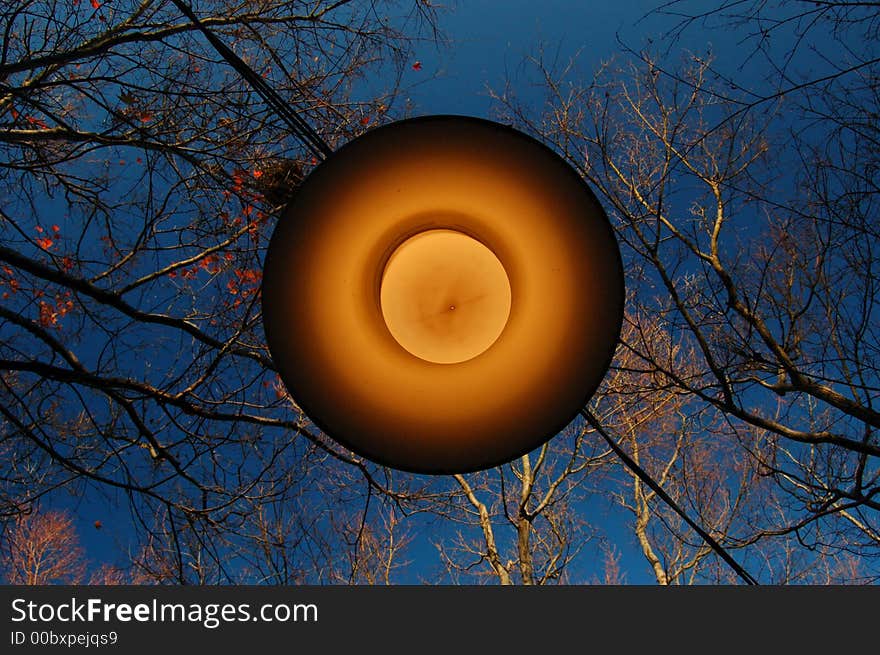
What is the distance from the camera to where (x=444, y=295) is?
125cm

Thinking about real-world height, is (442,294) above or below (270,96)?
below

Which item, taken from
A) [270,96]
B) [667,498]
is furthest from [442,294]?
[667,498]

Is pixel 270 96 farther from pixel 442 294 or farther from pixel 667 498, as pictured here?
pixel 667 498

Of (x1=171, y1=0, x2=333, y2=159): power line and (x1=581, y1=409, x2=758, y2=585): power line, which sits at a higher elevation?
(x1=171, y1=0, x2=333, y2=159): power line

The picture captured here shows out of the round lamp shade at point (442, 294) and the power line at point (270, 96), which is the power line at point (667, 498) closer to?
the round lamp shade at point (442, 294)

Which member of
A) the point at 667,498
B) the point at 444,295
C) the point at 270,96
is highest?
the point at 270,96

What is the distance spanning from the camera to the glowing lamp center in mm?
1256

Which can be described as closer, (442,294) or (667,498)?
(442,294)

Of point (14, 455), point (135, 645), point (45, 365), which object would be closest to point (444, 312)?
point (135, 645)

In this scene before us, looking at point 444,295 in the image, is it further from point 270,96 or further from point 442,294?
point 270,96

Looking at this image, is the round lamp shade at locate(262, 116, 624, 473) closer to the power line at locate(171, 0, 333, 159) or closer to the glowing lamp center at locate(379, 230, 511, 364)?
the glowing lamp center at locate(379, 230, 511, 364)

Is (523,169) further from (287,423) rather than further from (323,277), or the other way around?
(287,423)

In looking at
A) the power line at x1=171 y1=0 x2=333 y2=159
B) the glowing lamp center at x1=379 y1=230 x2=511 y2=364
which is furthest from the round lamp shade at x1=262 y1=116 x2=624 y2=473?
the power line at x1=171 y1=0 x2=333 y2=159

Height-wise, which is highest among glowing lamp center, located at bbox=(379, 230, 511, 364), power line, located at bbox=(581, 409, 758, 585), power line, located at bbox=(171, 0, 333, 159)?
power line, located at bbox=(171, 0, 333, 159)
